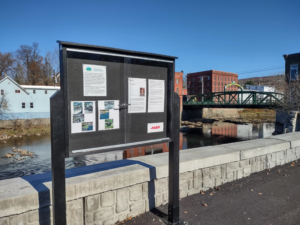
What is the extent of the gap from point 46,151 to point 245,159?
2378 cm

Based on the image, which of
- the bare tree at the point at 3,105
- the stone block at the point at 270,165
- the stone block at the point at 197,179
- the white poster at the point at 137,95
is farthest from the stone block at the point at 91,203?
the bare tree at the point at 3,105

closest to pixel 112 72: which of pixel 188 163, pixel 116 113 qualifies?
pixel 116 113

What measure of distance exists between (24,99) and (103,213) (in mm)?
43943

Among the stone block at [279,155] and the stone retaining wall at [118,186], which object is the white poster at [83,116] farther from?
the stone block at [279,155]

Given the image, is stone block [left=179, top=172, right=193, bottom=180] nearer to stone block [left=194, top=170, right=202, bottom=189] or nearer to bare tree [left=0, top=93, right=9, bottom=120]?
stone block [left=194, top=170, right=202, bottom=189]

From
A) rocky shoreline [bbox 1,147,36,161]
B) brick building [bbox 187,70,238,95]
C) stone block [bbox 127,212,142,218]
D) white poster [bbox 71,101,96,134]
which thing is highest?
brick building [bbox 187,70,238,95]

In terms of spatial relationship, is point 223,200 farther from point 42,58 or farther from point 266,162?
point 42,58

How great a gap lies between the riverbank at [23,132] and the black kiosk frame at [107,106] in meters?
33.2

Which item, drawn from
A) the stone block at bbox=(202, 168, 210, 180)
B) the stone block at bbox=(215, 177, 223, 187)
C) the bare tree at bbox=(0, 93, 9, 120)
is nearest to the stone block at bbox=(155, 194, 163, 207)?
the stone block at bbox=(202, 168, 210, 180)

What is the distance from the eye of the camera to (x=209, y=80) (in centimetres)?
8631

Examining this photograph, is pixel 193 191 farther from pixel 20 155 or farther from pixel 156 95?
pixel 20 155

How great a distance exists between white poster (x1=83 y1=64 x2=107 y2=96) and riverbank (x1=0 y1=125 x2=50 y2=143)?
3339 cm

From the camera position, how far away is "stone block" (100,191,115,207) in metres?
3.20

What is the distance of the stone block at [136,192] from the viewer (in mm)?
3480
